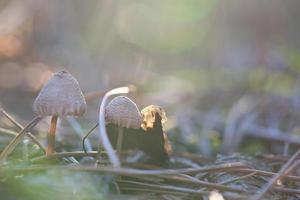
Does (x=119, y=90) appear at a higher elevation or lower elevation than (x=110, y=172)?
higher

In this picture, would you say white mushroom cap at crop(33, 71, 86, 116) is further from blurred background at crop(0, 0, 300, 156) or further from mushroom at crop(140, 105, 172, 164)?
blurred background at crop(0, 0, 300, 156)

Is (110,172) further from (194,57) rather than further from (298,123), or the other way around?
(194,57)

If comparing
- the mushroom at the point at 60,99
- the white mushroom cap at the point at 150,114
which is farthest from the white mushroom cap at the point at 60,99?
the white mushroom cap at the point at 150,114

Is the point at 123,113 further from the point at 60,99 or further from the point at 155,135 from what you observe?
the point at 155,135

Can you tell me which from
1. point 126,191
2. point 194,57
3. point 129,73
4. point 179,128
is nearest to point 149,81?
point 129,73

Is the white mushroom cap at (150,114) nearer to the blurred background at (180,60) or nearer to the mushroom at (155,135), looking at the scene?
the mushroom at (155,135)
